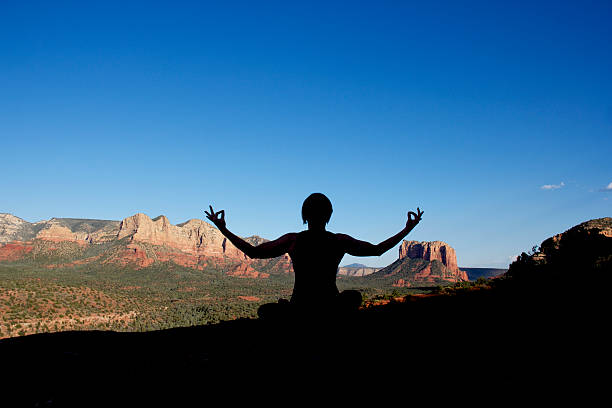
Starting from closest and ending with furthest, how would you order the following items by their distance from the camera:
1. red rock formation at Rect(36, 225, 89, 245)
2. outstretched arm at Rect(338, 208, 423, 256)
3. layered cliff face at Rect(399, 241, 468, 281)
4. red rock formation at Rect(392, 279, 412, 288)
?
outstretched arm at Rect(338, 208, 423, 256)
red rock formation at Rect(392, 279, 412, 288)
red rock formation at Rect(36, 225, 89, 245)
layered cliff face at Rect(399, 241, 468, 281)

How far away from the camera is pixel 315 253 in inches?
142

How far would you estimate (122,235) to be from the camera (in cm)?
17212

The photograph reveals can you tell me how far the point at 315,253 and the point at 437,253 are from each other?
178m

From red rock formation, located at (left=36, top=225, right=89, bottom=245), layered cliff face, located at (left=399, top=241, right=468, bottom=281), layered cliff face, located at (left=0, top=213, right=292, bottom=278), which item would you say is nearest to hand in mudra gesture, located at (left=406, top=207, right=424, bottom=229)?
layered cliff face, located at (left=0, top=213, right=292, bottom=278)

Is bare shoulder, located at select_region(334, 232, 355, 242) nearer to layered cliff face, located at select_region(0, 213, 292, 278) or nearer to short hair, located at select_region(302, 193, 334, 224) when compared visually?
short hair, located at select_region(302, 193, 334, 224)

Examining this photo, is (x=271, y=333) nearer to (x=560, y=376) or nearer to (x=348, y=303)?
(x=348, y=303)

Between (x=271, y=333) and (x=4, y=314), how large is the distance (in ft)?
187

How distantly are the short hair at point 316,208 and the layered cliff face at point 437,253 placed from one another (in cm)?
17099

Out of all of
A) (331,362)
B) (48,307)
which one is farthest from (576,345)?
(48,307)

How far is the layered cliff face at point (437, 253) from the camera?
164 m

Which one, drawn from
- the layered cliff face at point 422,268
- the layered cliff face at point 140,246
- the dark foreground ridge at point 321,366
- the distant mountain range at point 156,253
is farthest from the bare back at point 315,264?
the layered cliff face at point 140,246

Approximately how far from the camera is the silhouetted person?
3516 millimetres

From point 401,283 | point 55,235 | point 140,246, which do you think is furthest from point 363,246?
point 55,235

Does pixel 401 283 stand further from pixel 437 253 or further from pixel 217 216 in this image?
pixel 217 216
